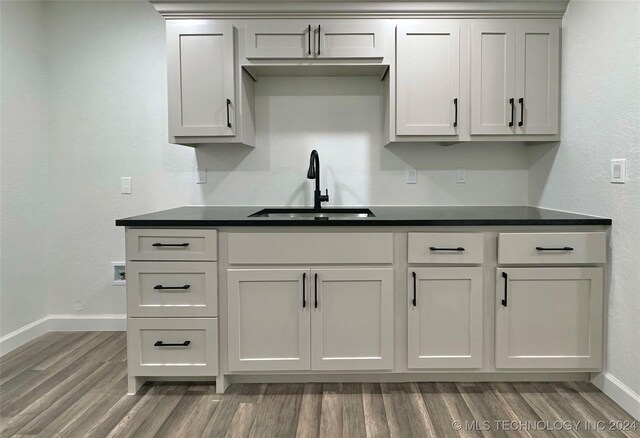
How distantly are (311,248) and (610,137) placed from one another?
154 centimetres

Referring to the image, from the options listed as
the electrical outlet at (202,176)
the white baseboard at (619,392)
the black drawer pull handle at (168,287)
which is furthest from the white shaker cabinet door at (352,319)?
the electrical outlet at (202,176)

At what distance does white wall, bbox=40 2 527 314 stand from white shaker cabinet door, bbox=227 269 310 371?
2.78ft

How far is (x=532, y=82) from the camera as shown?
236cm

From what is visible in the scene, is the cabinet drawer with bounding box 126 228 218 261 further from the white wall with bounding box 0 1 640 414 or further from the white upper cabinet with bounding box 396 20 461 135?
the white upper cabinet with bounding box 396 20 461 135

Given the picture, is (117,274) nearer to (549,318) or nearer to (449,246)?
(449,246)

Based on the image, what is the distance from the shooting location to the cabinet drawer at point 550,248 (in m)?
2.04

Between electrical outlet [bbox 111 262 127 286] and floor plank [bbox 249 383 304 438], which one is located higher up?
electrical outlet [bbox 111 262 127 286]

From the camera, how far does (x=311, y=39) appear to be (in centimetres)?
234

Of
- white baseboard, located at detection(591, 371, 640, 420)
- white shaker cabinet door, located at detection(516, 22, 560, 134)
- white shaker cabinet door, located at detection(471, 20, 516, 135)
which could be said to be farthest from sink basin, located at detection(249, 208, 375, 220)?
white baseboard, located at detection(591, 371, 640, 420)

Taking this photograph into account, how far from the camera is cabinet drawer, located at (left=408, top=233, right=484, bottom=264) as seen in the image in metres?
2.06

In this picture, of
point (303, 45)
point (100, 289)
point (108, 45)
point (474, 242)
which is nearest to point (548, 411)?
point (474, 242)

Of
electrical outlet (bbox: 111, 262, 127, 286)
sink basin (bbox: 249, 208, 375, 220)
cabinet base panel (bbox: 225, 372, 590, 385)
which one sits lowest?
cabinet base panel (bbox: 225, 372, 590, 385)

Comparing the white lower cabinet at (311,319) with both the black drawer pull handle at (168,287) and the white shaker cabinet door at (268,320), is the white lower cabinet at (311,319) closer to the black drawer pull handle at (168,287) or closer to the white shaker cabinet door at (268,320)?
the white shaker cabinet door at (268,320)

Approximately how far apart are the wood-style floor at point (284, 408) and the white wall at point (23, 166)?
586 mm
